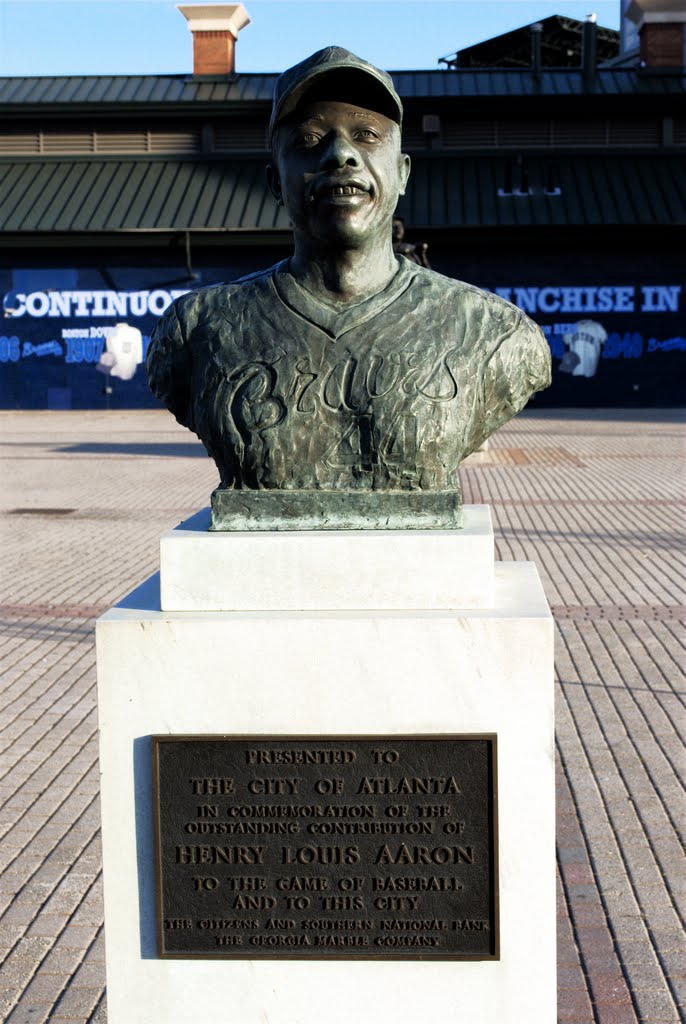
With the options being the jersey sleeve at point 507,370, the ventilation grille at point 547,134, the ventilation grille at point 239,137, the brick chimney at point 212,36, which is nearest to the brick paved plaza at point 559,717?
the jersey sleeve at point 507,370

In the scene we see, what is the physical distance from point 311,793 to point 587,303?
84.8 feet

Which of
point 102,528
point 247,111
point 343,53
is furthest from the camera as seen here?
point 247,111

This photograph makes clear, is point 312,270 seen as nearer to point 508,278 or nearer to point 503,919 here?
point 503,919

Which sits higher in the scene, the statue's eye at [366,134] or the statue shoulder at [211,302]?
the statue's eye at [366,134]

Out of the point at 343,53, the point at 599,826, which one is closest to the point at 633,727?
the point at 599,826

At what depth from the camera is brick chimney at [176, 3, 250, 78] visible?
1169 inches

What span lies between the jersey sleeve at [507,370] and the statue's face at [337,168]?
47 centimetres

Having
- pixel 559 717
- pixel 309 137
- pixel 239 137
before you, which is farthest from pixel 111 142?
pixel 309 137

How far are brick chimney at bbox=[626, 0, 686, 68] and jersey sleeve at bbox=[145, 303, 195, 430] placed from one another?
93.5 ft

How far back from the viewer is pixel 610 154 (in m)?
27.9

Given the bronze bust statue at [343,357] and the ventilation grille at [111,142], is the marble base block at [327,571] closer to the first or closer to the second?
the bronze bust statue at [343,357]

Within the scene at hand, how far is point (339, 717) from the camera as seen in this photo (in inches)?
133

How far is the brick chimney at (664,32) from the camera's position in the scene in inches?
1153

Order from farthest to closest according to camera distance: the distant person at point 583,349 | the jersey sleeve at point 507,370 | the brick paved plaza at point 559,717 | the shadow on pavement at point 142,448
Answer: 1. the distant person at point 583,349
2. the shadow on pavement at point 142,448
3. the brick paved plaza at point 559,717
4. the jersey sleeve at point 507,370
